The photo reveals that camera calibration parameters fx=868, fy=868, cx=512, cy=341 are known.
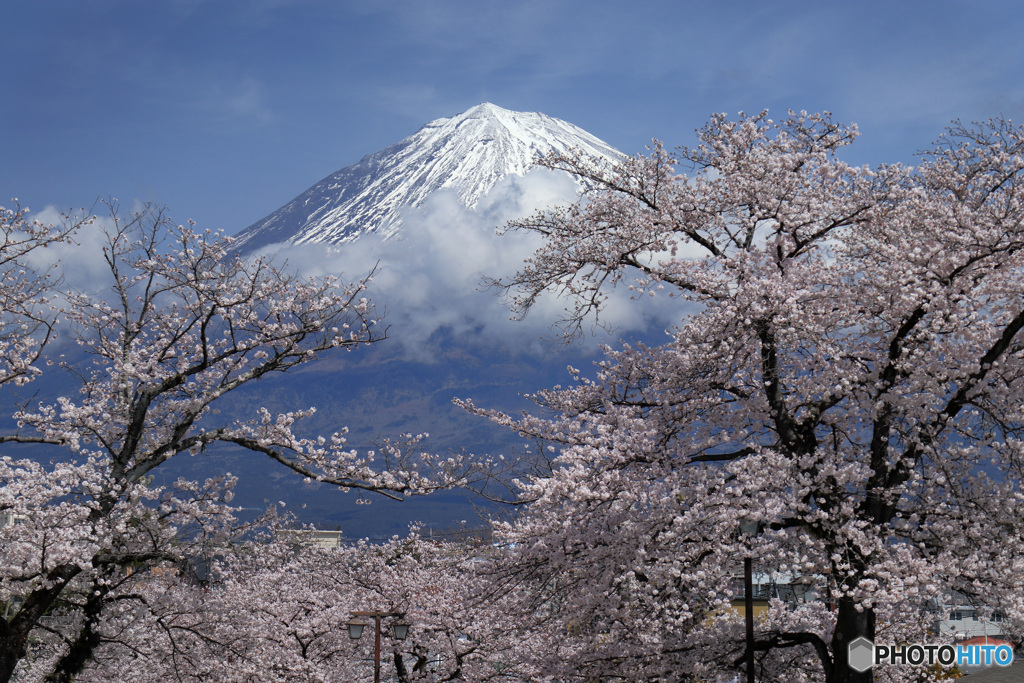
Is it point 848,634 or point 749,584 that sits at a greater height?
point 749,584

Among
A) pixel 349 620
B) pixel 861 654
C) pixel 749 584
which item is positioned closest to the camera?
pixel 861 654

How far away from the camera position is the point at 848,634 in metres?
9.77

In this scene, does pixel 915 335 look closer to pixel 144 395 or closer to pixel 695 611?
pixel 695 611

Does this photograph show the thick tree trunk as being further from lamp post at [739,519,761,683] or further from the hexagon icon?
lamp post at [739,519,761,683]

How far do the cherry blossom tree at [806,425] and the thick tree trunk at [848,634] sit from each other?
25 mm

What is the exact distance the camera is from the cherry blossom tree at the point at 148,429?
1042 centimetres

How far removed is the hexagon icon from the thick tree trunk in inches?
1.5

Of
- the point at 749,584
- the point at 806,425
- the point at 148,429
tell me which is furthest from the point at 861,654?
the point at 148,429

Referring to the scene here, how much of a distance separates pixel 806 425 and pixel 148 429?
28.8 feet

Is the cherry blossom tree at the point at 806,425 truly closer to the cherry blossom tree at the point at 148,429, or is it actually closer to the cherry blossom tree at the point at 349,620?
the cherry blossom tree at the point at 148,429

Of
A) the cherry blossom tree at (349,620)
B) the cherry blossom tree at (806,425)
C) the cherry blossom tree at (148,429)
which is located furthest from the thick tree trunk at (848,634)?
the cherry blossom tree at (349,620)

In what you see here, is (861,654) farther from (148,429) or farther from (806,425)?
(148,429)

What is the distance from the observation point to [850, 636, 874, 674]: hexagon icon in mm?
9656

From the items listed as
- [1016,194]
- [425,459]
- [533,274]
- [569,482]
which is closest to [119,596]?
[425,459]
